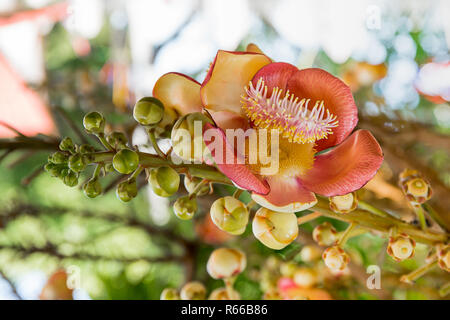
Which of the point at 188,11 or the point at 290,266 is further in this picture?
the point at 188,11

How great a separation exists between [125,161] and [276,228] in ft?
0.22

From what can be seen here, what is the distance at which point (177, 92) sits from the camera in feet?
0.57

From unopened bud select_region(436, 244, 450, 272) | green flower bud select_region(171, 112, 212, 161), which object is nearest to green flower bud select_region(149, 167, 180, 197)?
green flower bud select_region(171, 112, 212, 161)

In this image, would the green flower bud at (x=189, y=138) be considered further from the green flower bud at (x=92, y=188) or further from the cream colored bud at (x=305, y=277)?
the cream colored bud at (x=305, y=277)

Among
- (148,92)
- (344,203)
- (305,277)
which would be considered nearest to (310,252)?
(305,277)

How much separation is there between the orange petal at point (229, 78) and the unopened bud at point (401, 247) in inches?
3.5

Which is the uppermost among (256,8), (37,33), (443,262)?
(37,33)

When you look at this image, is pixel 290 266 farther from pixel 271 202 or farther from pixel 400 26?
pixel 400 26

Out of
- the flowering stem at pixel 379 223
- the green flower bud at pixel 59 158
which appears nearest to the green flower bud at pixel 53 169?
the green flower bud at pixel 59 158

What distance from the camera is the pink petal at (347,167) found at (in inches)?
6.2

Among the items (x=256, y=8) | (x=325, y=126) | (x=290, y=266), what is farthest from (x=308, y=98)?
(x=256, y=8)

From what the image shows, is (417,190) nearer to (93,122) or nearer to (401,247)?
(401,247)

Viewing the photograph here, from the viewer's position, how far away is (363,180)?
0.16m

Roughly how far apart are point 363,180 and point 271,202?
37 mm
